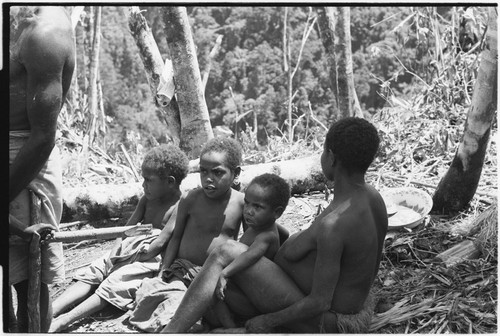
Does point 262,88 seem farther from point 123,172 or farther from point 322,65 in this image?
point 123,172

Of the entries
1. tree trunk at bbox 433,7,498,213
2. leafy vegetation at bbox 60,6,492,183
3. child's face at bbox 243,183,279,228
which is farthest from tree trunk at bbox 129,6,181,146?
leafy vegetation at bbox 60,6,492,183

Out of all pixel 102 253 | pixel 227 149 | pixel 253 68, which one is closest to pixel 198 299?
pixel 227 149

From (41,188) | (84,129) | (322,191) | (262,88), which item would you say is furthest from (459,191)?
(262,88)

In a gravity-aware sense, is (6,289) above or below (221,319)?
above

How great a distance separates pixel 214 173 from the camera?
4.13 meters

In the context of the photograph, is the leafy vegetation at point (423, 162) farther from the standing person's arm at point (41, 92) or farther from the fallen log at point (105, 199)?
the standing person's arm at point (41, 92)

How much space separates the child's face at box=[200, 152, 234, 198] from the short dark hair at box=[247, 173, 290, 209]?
456 millimetres

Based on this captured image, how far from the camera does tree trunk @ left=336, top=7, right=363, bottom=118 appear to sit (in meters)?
8.16

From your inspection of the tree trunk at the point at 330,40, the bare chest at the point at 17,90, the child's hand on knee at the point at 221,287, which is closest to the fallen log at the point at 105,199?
the tree trunk at the point at 330,40

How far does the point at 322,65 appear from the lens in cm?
2667

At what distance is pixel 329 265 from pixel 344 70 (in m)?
5.19

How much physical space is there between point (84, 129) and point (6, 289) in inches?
247

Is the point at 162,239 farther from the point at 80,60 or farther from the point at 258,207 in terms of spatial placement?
the point at 80,60

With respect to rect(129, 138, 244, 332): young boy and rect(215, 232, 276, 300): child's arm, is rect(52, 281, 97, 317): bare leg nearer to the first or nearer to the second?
rect(129, 138, 244, 332): young boy
